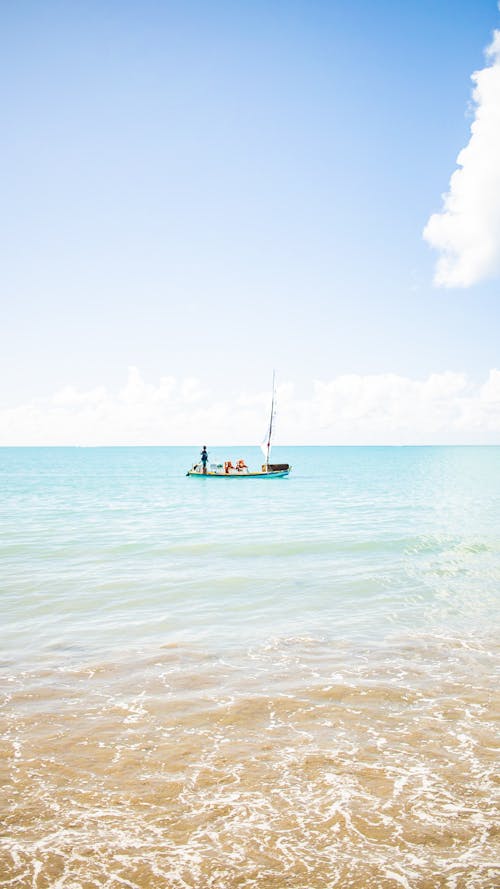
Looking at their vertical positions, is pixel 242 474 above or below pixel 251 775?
below

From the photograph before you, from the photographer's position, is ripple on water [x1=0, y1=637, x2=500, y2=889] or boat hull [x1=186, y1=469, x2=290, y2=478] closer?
ripple on water [x1=0, y1=637, x2=500, y2=889]

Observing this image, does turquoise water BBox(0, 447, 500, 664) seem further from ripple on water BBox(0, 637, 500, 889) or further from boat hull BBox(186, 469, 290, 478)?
boat hull BBox(186, 469, 290, 478)

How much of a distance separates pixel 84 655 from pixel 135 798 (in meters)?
5.13

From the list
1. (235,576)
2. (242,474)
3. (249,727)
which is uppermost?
(249,727)

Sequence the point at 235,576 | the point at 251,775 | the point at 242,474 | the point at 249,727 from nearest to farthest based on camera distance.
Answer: the point at 251,775
the point at 249,727
the point at 235,576
the point at 242,474

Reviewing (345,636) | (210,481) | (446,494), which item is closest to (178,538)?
(345,636)

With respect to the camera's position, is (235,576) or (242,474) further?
(242,474)

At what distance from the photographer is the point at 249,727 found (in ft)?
25.4

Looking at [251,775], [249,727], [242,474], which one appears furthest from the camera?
[242,474]

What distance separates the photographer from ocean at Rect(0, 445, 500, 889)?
204 inches

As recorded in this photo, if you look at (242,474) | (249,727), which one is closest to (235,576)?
(249,727)

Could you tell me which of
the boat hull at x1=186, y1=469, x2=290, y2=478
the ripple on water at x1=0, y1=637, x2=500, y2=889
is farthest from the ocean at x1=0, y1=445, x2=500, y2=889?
the boat hull at x1=186, y1=469, x2=290, y2=478

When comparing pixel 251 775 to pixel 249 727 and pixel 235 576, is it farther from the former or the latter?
pixel 235 576

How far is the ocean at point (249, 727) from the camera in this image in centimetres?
518
